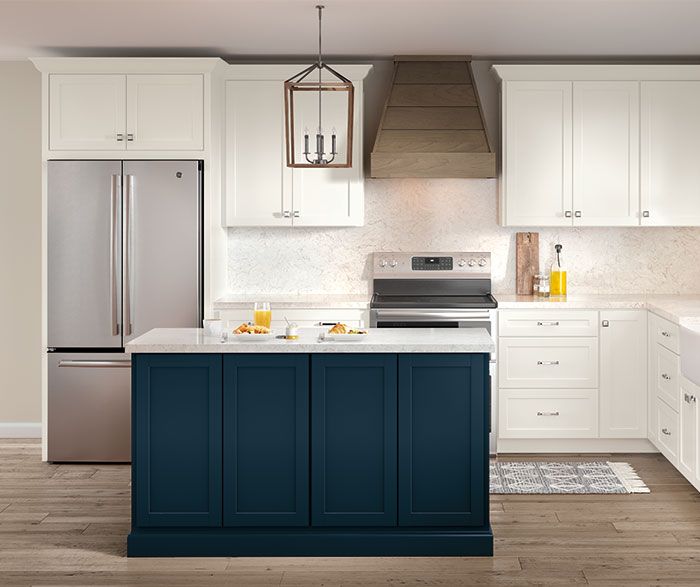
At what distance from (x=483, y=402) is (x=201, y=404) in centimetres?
116

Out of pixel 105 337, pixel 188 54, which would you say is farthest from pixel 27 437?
pixel 188 54

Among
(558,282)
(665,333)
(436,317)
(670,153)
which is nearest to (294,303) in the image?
(436,317)

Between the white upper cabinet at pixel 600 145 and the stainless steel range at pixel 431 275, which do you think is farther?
the stainless steel range at pixel 431 275

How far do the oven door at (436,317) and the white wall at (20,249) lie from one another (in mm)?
2338

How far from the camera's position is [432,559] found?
3586mm

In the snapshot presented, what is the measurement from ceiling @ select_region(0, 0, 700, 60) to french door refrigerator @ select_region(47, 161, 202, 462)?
2.46 ft

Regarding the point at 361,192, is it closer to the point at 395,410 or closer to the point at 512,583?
the point at 395,410

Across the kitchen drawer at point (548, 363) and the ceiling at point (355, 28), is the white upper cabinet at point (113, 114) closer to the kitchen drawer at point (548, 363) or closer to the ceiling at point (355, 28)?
the ceiling at point (355, 28)

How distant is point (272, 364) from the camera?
3.60 m

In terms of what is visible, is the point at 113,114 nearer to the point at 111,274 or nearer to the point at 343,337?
the point at 111,274

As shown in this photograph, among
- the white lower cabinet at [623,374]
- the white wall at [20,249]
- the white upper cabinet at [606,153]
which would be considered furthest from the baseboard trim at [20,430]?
the white upper cabinet at [606,153]

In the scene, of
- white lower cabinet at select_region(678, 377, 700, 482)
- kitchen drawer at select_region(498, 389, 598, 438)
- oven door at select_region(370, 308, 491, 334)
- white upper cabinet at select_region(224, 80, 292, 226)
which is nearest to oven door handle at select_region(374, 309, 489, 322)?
oven door at select_region(370, 308, 491, 334)

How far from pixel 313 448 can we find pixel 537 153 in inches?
109

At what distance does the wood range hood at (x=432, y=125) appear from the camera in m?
5.32
